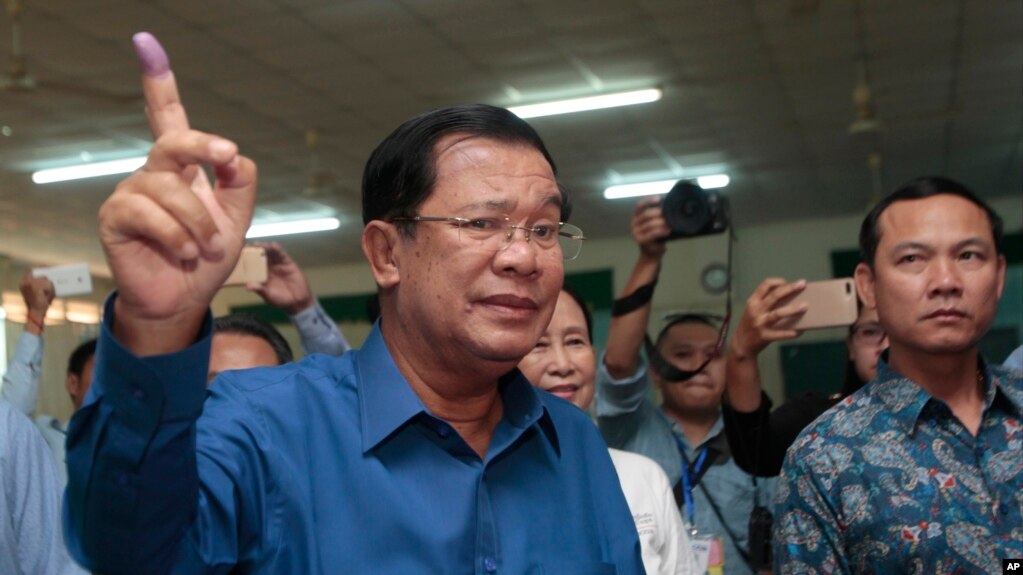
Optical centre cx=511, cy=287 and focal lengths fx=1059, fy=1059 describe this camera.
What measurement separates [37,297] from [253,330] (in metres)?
1.10

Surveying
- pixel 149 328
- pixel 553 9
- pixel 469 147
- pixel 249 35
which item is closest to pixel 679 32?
pixel 553 9

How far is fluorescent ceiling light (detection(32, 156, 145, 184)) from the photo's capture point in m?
8.53

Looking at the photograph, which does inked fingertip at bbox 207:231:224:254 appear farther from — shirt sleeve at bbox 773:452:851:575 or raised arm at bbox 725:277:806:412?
raised arm at bbox 725:277:806:412

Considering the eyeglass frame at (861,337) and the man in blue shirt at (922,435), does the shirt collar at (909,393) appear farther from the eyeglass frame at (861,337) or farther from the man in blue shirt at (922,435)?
the eyeglass frame at (861,337)

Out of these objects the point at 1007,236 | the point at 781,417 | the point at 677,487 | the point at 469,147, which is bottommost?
the point at 677,487

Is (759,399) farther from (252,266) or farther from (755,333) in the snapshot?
(252,266)

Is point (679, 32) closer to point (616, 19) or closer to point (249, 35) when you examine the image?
point (616, 19)

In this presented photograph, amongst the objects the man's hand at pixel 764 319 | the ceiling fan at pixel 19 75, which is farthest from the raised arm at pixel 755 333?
the ceiling fan at pixel 19 75

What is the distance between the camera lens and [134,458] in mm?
926

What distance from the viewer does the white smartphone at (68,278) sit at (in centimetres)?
334

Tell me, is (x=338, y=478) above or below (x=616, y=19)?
below

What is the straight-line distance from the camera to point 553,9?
5.91m

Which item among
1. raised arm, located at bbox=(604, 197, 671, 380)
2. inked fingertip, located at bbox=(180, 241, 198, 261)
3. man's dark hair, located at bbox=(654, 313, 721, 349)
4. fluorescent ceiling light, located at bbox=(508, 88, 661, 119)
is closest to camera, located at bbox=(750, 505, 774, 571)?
raised arm, located at bbox=(604, 197, 671, 380)

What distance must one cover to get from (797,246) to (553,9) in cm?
698
